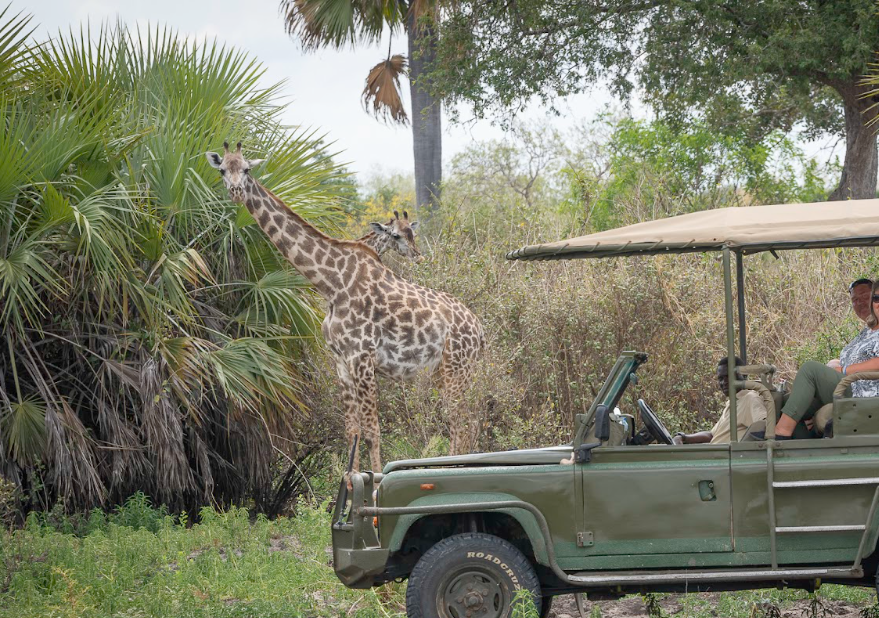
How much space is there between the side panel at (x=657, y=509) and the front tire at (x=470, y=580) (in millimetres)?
361

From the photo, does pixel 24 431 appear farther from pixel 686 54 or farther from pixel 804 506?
pixel 686 54

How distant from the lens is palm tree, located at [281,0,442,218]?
59.5 feet

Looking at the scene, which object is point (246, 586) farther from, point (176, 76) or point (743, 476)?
point (176, 76)

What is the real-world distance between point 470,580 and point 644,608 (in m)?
1.72

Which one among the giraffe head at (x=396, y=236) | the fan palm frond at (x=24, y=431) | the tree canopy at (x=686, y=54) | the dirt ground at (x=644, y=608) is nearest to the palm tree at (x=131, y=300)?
the fan palm frond at (x=24, y=431)

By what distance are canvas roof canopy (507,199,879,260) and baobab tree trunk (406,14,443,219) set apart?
1287 centimetres

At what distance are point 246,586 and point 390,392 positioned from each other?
4.16m

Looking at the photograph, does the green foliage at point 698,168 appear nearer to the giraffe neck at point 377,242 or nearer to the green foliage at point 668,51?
the green foliage at point 668,51

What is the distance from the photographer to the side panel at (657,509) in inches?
213

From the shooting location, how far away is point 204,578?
7.27 meters

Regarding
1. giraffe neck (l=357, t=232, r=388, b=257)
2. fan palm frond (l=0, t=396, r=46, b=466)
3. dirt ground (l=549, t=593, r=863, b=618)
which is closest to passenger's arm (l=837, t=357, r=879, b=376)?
dirt ground (l=549, t=593, r=863, b=618)

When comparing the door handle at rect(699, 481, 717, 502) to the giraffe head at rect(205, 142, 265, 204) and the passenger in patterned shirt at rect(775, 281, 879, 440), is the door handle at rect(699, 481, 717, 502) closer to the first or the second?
the passenger in patterned shirt at rect(775, 281, 879, 440)

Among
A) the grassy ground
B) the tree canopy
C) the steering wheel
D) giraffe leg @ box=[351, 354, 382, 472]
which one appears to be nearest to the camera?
the steering wheel

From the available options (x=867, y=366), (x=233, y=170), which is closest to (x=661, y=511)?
(x=867, y=366)
